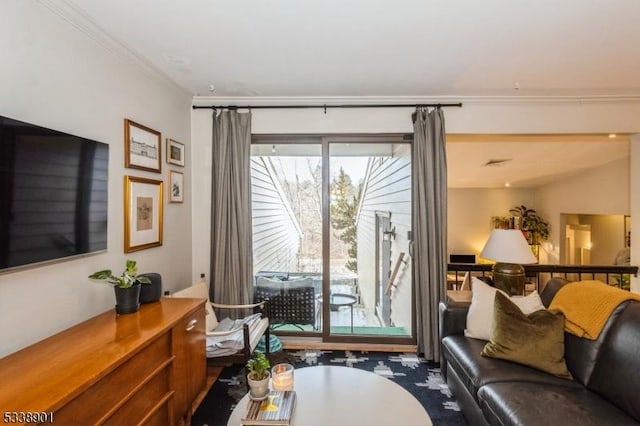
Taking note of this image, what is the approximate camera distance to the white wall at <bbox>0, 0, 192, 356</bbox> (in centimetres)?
157

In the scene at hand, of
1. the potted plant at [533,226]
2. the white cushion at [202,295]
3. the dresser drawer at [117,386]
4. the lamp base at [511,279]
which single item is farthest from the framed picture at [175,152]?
the potted plant at [533,226]

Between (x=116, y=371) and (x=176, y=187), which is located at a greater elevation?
(x=176, y=187)

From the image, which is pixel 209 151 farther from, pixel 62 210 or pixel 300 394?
pixel 300 394

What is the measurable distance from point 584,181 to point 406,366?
5558 millimetres

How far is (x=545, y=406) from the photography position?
5.28 ft

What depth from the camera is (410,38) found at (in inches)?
85.9

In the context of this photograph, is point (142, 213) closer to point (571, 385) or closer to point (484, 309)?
point (484, 309)

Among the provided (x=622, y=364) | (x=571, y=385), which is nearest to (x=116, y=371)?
(x=571, y=385)

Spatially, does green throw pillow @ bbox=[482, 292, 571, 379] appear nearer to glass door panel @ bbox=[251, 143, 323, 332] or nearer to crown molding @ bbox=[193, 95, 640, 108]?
glass door panel @ bbox=[251, 143, 323, 332]

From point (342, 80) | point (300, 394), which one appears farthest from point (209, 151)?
point (300, 394)

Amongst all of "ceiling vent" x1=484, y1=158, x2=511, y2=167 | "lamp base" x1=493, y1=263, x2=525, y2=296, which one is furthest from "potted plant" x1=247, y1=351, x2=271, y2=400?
"ceiling vent" x1=484, y1=158, x2=511, y2=167

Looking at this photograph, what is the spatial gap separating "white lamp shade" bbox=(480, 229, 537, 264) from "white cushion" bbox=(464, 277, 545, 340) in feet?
1.36

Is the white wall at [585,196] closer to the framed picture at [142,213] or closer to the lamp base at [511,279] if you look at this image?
the lamp base at [511,279]

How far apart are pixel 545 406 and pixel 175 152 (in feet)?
10.8
